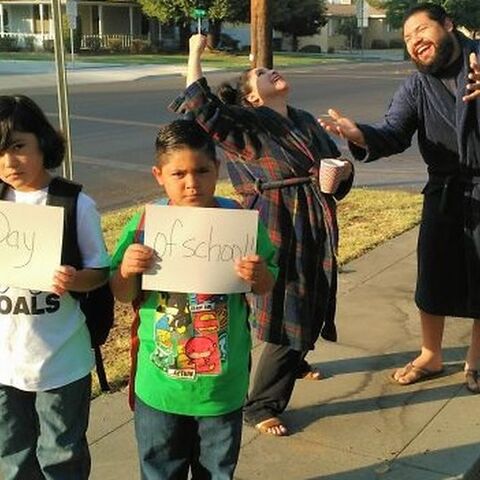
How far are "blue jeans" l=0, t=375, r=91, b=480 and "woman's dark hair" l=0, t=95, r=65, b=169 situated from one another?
2.39 feet

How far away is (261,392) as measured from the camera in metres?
3.62

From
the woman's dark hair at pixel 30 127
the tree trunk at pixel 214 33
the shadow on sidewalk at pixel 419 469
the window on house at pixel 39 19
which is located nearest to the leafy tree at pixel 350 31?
the tree trunk at pixel 214 33

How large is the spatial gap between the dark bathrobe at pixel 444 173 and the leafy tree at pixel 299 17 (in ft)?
166

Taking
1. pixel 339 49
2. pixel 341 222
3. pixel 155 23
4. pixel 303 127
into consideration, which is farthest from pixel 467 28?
pixel 303 127

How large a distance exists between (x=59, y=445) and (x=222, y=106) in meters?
1.55

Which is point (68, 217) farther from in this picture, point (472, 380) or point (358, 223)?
point (358, 223)

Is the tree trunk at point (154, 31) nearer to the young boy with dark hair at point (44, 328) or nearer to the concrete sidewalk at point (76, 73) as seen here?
the concrete sidewalk at point (76, 73)

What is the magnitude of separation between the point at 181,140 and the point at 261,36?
6.77 meters

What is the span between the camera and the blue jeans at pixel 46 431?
2.58m

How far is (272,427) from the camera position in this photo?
11.7ft

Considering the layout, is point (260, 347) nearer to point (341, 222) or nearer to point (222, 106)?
point (222, 106)

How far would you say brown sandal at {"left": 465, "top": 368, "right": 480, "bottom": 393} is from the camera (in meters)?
3.99

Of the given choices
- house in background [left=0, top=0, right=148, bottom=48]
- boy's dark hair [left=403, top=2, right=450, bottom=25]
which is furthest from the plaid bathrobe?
house in background [left=0, top=0, right=148, bottom=48]

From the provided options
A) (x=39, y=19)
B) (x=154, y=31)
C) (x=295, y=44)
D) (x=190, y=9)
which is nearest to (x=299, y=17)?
(x=295, y=44)
